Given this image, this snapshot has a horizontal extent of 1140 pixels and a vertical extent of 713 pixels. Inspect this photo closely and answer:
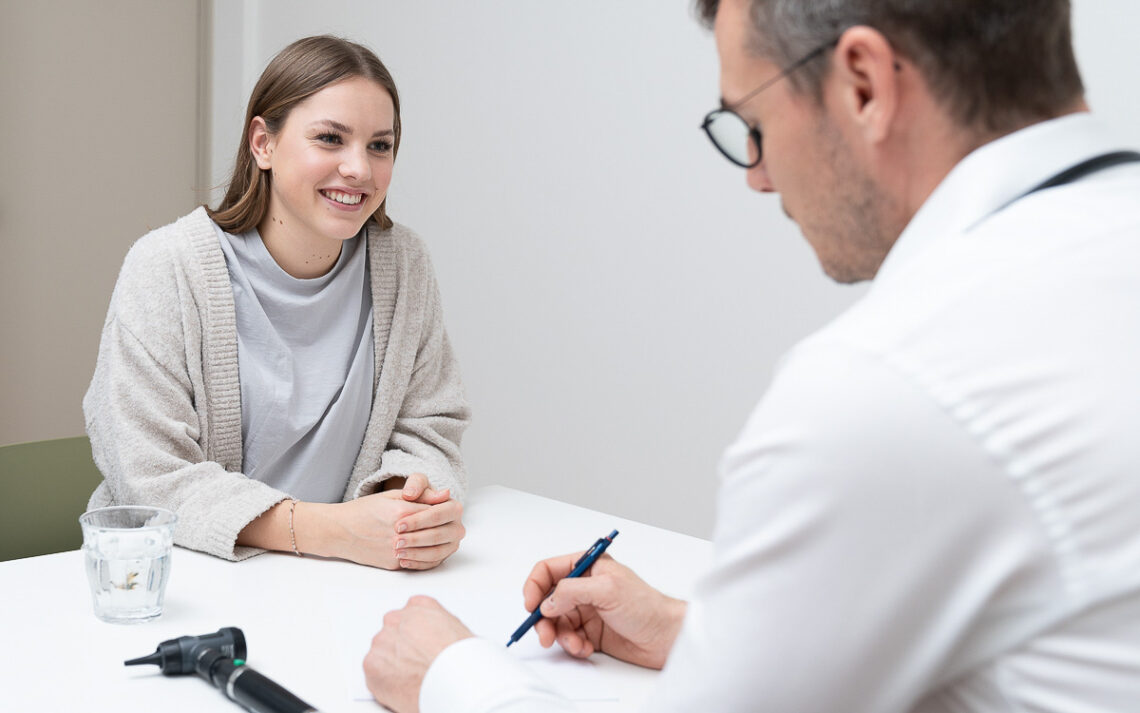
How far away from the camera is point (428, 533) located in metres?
1.38

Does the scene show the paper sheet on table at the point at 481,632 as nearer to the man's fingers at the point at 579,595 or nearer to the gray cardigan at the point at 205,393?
the man's fingers at the point at 579,595

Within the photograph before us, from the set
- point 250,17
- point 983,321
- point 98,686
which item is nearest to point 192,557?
point 98,686

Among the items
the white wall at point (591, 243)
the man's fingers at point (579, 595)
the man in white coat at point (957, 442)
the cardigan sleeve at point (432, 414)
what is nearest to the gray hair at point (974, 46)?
the man in white coat at point (957, 442)

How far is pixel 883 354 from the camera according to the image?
57 cm

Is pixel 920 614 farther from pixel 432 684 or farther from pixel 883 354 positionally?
pixel 432 684

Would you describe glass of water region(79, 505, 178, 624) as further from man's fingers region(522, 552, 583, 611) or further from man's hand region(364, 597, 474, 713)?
man's fingers region(522, 552, 583, 611)

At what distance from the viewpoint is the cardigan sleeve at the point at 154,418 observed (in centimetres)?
148

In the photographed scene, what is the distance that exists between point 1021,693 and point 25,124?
11.2 ft

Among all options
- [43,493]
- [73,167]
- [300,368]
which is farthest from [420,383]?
[73,167]

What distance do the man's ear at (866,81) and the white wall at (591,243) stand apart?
190 centimetres

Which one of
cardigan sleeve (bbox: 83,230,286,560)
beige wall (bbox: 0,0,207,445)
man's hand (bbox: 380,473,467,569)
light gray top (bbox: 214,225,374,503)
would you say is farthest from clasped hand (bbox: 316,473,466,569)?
beige wall (bbox: 0,0,207,445)

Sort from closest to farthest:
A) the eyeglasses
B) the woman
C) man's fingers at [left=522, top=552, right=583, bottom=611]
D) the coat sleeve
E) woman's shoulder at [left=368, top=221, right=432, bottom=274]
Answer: the coat sleeve → the eyeglasses → man's fingers at [left=522, top=552, right=583, bottom=611] → the woman → woman's shoulder at [left=368, top=221, right=432, bottom=274]

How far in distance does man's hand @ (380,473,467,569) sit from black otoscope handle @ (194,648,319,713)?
37 centimetres

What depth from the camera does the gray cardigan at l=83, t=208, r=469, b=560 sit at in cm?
151
